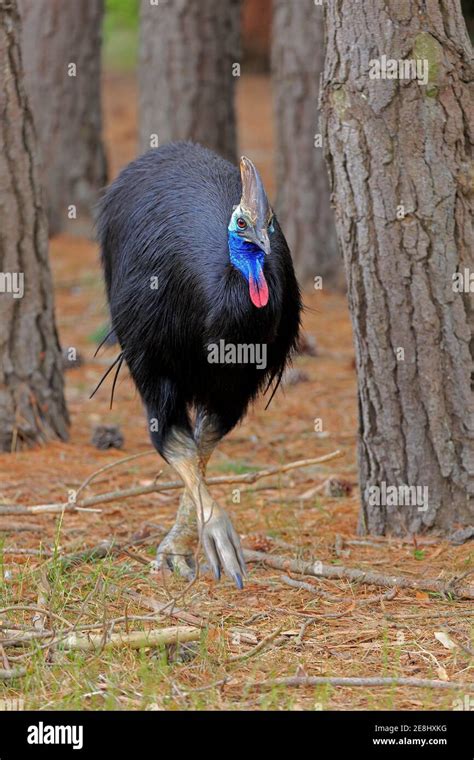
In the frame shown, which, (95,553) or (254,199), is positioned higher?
(254,199)

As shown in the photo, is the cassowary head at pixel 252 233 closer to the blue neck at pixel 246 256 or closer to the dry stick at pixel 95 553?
the blue neck at pixel 246 256

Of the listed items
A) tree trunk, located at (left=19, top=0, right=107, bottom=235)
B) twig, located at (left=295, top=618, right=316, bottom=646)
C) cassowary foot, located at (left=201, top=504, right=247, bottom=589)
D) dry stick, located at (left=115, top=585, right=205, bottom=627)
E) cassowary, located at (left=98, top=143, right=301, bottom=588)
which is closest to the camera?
twig, located at (left=295, top=618, right=316, bottom=646)

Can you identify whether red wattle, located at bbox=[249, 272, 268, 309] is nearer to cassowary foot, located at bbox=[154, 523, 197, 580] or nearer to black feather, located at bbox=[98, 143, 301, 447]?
black feather, located at bbox=[98, 143, 301, 447]

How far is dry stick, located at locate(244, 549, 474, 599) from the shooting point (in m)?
5.04

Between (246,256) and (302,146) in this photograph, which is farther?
(302,146)

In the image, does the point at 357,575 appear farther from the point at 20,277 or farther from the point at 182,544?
the point at 20,277

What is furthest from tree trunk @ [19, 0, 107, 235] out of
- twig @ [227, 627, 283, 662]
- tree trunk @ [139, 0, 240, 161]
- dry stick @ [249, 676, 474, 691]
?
dry stick @ [249, 676, 474, 691]

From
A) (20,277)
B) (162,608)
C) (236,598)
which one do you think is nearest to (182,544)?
(236,598)

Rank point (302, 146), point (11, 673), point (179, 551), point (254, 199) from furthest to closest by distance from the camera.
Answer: point (302, 146)
point (179, 551)
point (254, 199)
point (11, 673)

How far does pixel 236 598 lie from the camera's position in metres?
5.08

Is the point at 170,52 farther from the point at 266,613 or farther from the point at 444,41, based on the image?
the point at 266,613

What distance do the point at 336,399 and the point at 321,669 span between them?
4.39 meters

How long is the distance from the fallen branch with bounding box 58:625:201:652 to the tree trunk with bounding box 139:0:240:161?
727 cm

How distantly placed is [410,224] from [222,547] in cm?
162
